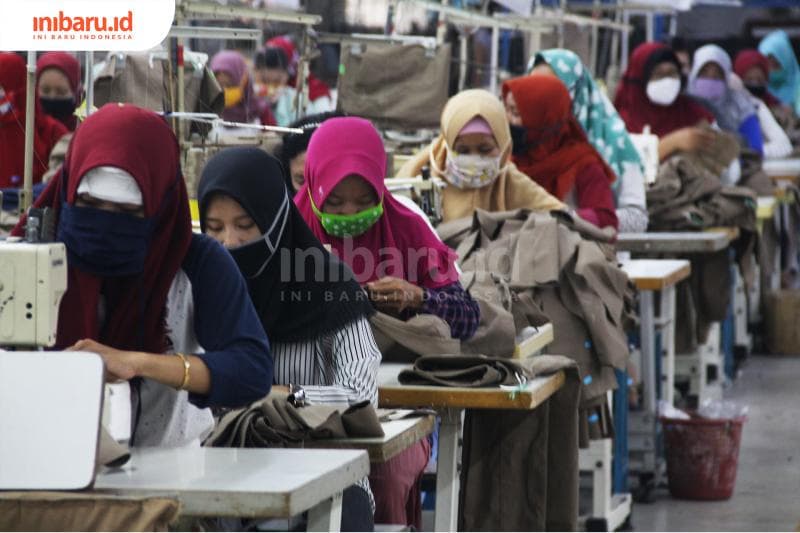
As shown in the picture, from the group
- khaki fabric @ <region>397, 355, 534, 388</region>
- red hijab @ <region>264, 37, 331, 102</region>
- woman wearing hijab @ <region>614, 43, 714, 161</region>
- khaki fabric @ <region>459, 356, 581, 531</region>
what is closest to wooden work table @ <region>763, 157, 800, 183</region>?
woman wearing hijab @ <region>614, 43, 714, 161</region>

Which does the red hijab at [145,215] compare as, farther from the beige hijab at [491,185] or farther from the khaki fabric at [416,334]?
the beige hijab at [491,185]

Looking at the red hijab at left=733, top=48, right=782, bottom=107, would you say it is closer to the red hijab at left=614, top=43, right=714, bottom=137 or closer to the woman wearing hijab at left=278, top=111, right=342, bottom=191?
the red hijab at left=614, top=43, right=714, bottom=137

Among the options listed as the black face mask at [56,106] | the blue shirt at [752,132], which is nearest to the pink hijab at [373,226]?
the black face mask at [56,106]

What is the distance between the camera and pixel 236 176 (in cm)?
333

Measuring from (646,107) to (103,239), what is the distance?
7.09 meters

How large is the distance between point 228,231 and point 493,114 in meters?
2.24

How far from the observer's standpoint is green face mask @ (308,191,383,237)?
13.3ft

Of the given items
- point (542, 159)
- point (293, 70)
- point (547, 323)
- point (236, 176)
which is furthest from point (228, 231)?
point (293, 70)

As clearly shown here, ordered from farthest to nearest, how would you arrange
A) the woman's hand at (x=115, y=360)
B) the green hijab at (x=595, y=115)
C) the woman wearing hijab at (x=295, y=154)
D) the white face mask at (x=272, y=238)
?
the green hijab at (x=595, y=115)
the woman wearing hijab at (x=295, y=154)
the white face mask at (x=272, y=238)
the woman's hand at (x=115, y=360)

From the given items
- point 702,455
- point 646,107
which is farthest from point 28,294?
point 646,107

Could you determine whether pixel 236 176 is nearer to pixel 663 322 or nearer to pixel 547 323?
pixel 547 323

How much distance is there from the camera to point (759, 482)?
20.2 ft

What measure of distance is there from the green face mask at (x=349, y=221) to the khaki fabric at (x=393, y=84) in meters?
3.17

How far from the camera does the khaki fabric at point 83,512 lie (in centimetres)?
221
